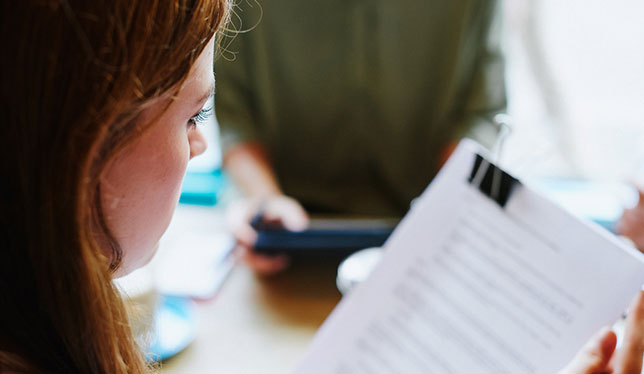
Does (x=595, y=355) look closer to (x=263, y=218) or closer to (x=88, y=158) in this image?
(x=88, y=158)

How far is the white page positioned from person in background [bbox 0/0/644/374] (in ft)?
0.15

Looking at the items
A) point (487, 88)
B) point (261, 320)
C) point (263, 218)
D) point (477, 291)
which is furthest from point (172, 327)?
point (487, 88)

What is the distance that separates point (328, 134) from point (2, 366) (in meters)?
0.87

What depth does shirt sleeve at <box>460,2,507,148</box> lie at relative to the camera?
3.48 feet

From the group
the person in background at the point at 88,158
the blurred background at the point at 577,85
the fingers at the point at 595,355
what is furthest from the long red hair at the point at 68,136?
the blurred background at the point at 577,85

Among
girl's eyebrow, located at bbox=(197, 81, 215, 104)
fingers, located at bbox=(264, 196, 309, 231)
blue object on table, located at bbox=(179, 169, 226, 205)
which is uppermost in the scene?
girl's eyebrow, located at bbox=(197, 81, 215, 104)

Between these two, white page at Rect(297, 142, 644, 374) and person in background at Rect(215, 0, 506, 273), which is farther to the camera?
person in background at Rect(215, 0, 506, 273)

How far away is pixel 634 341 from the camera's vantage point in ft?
1.40

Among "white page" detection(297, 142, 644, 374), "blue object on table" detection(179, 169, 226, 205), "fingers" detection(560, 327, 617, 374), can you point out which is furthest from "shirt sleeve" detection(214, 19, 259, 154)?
"fingers" detection(560, 327, 617, 374)

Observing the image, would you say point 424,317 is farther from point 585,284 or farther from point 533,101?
point 533,101

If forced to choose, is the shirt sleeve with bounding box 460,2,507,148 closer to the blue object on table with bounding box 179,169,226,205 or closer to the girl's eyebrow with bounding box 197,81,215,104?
the blue object on table with bounding box 179,169,226,205

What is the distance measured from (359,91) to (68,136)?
0.85m

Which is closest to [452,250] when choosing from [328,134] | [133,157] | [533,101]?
[133,157]

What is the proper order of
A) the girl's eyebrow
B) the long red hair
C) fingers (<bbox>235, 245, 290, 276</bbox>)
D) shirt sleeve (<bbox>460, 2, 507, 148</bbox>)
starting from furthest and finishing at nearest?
shirt sleeve (<bbox>460, 2, 507, 148</bbox>) → fingers (<bbox>235, 245, 290, 276</bbox>) → the girl's eyebrow → the long red hair
